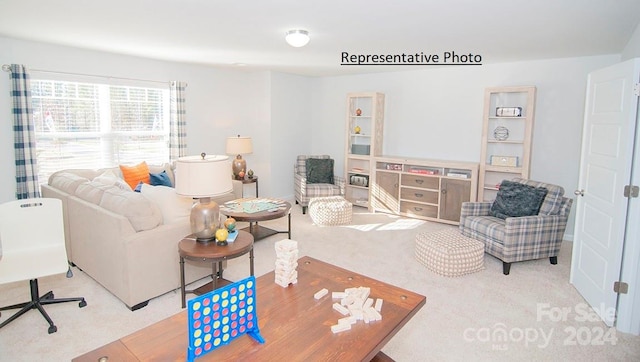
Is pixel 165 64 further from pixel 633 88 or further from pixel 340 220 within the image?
pixel 633 88

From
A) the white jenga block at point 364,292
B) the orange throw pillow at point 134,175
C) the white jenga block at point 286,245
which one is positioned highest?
the orange throw pillow at point 134,175

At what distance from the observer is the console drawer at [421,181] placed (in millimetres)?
5637

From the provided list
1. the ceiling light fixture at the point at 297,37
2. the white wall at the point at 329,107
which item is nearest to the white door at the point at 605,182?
the white wall at the point at 329,107

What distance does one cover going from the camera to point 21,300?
3.19 m

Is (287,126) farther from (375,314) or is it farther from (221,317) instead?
(221,317)

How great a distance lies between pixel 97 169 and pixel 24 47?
5.19 feet

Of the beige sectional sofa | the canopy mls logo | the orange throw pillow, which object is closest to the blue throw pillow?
the orange throw pillow

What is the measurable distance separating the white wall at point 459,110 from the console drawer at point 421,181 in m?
0.56

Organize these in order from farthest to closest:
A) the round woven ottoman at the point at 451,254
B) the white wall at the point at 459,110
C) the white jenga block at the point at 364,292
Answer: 1. the white wall at the point at 459,110
2. the round woven ottoman at the point at 451,254
3. the white jenga block at the point at 364,292

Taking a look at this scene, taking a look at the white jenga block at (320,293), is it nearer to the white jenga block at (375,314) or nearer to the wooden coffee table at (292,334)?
the wooden coffee table at (292,334)

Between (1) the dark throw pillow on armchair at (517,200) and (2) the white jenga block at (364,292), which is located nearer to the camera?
(2) the white jenga block at (364,292)

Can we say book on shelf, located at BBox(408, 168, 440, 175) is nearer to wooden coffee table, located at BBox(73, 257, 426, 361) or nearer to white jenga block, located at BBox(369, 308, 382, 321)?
wooden coffee table, located at BBox(73, 257, 426, 361)

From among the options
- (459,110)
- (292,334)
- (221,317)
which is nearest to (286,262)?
(292,334)

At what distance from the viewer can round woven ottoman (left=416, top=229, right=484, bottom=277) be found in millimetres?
3750
